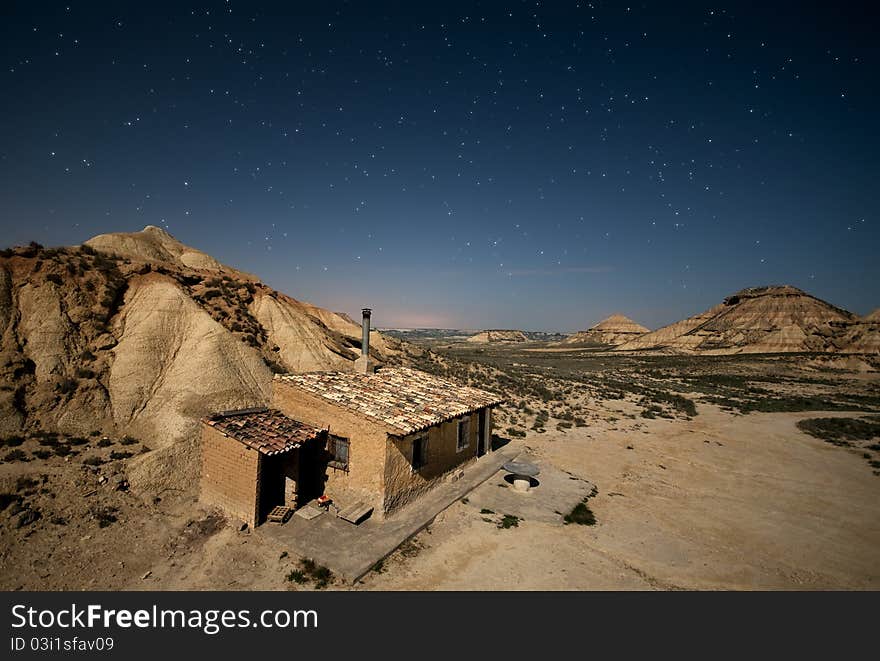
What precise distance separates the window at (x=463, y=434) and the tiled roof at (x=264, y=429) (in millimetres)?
5518

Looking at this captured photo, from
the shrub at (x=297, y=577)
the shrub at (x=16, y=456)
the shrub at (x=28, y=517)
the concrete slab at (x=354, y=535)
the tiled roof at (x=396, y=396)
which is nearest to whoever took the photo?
the shrub at (x=297, y=577)

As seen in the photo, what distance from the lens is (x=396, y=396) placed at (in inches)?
587

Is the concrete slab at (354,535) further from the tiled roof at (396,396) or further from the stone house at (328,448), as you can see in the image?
the tiled roof at (396,396)

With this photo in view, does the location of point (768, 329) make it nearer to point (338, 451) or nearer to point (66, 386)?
point (338, 451)

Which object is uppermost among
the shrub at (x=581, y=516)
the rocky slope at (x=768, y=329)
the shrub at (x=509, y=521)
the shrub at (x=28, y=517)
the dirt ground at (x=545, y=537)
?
the rocky slope at (x=768, y=329)

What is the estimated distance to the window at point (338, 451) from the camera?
12.8 m

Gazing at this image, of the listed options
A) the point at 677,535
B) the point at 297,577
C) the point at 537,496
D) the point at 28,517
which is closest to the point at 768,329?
the point at 677,535

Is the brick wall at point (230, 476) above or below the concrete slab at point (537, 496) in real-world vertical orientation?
above

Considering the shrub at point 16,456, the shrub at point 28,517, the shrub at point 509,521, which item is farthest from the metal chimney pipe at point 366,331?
the shrub at point 16,456
